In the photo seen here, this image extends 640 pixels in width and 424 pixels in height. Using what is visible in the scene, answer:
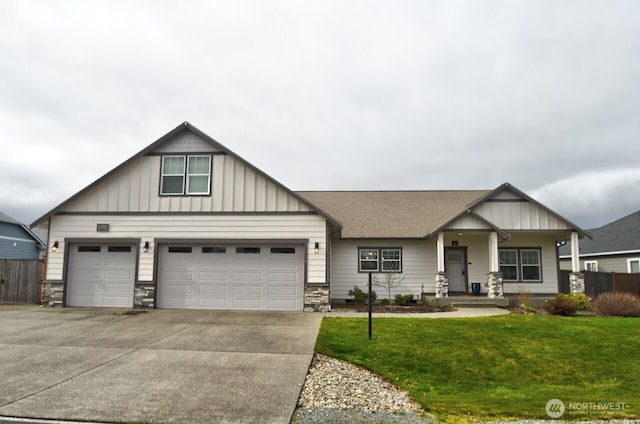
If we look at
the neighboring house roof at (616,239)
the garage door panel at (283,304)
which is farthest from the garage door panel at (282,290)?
the neighboring house roof at (616,239)

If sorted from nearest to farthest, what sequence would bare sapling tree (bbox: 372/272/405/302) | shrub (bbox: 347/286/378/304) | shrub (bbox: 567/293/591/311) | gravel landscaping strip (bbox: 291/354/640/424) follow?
1. gravel landscaping strip (bbox: 291/354/640/424)
2. shrub (bbox: 567/293/591/311)
3. shrub (bbox: 347/286/378/304)
4. bare sapling tree (bbox: 372/272/405/302)

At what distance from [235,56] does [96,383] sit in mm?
9894

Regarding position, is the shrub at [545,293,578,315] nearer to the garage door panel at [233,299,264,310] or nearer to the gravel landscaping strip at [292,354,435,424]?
the gravel landscaping strip at [292,354,435,424]

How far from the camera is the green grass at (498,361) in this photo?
5.98 metres

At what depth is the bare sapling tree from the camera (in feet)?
60.8

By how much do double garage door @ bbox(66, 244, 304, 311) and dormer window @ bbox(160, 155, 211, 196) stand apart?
2115 millimetres

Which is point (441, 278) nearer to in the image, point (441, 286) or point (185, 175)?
point (441, 286)

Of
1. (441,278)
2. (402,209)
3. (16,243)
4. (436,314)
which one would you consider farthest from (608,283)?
(16,243)

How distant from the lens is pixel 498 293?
56.1ft

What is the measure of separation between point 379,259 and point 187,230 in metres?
8.92

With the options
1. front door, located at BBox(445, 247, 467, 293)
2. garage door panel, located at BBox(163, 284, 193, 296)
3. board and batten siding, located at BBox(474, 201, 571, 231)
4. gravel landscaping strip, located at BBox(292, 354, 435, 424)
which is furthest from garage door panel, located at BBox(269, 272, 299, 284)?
board and batten siding, located at BBox(474, 201, 571, 231)

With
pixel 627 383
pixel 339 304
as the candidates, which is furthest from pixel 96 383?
pixel 339 304

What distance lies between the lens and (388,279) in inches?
725

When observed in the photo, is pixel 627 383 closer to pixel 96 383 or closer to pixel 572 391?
pixel 572 391
